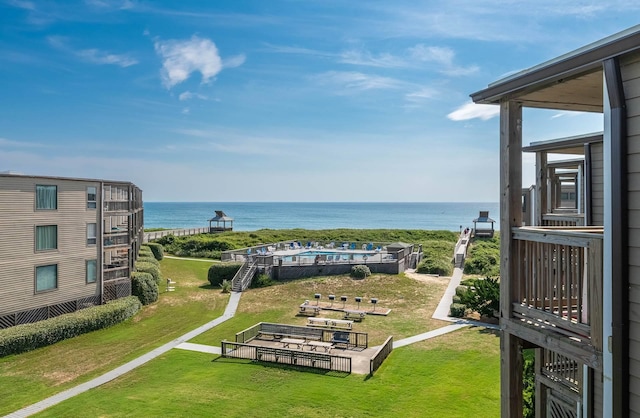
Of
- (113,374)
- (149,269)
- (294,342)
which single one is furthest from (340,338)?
(149,269)

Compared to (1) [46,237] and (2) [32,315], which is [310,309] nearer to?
(2) [32,315]

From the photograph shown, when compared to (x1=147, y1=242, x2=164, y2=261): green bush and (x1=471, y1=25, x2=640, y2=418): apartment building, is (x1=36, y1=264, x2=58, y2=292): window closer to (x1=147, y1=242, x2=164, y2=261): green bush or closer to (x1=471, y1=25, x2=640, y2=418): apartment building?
(x1=147, y1=242, x2=164, y2=261): green bush

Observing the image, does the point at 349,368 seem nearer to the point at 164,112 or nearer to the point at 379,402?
the point at 379,402

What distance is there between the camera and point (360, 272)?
→ 102 feet

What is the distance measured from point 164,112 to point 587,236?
53850mm

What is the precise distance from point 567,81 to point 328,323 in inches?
711

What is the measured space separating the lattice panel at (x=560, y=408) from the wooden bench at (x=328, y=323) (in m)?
12.3

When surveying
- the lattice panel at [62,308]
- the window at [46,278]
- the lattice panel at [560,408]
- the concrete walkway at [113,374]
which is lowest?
the concrete walkway at [113,374]

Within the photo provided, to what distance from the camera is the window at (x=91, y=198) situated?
22859mm

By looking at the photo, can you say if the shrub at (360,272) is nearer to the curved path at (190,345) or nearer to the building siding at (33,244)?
the curved path at (190,345)

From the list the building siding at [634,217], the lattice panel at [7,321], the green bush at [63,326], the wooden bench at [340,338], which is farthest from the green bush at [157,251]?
the building siding at [634,217]

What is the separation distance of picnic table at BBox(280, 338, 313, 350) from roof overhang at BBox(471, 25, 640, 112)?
14.2 meters

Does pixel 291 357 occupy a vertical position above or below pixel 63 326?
below

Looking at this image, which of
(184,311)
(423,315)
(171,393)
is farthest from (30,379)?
(423,315)
